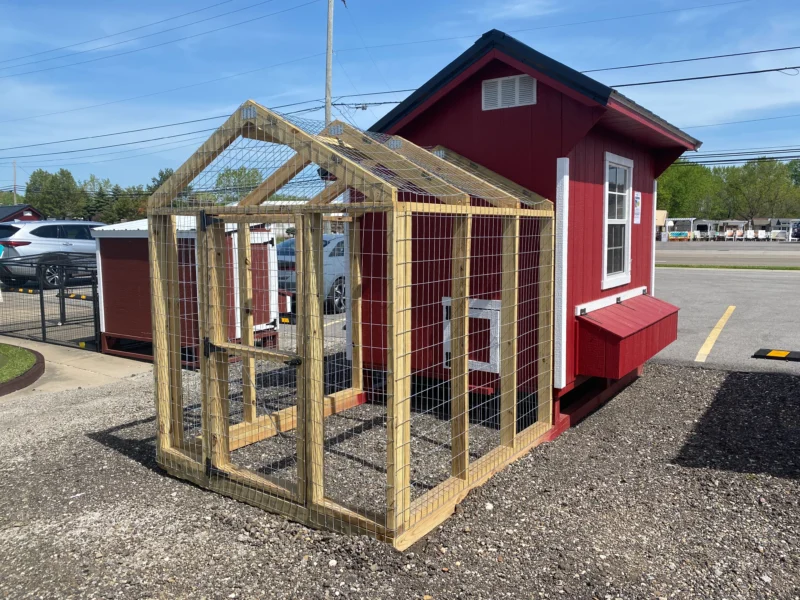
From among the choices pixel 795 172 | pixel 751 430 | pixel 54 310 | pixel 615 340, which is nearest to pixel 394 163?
pixel 615 340

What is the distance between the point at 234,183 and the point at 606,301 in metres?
3.69

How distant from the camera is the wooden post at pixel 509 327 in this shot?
181 inches

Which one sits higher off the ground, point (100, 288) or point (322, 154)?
point (322, 154)

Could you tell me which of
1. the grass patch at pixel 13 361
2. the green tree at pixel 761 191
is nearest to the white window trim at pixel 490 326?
the grass patch at pixel 13 361

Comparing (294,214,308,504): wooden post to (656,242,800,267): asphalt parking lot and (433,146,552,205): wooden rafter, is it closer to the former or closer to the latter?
(433,146,552,205): wooden rafter

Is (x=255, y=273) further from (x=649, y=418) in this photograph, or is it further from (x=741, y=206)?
(x=741, y=206)

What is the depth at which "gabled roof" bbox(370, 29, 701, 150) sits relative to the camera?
Answer: 4910mm

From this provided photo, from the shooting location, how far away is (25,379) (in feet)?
24.1

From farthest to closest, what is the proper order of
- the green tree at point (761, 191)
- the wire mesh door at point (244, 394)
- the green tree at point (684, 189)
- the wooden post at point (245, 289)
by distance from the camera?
the green tree at point (761, 191) < the green tree at point (684, 189) < the wooden post at point (245, 289) < the wire mesh door at point (244, 394)

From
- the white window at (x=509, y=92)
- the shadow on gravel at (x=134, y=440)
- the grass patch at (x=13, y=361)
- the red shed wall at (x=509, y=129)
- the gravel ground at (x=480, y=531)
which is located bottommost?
the gravel ground at (x=480, y=531)

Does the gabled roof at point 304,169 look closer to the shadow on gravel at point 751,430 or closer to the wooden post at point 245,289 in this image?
the wooden post at point 245,289

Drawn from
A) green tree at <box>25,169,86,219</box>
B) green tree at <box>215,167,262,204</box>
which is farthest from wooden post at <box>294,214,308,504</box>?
green tree at <box>25,169,86,219</box>

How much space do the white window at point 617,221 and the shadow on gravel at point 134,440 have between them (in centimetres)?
423

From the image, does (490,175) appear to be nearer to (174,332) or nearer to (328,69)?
(174,332)
